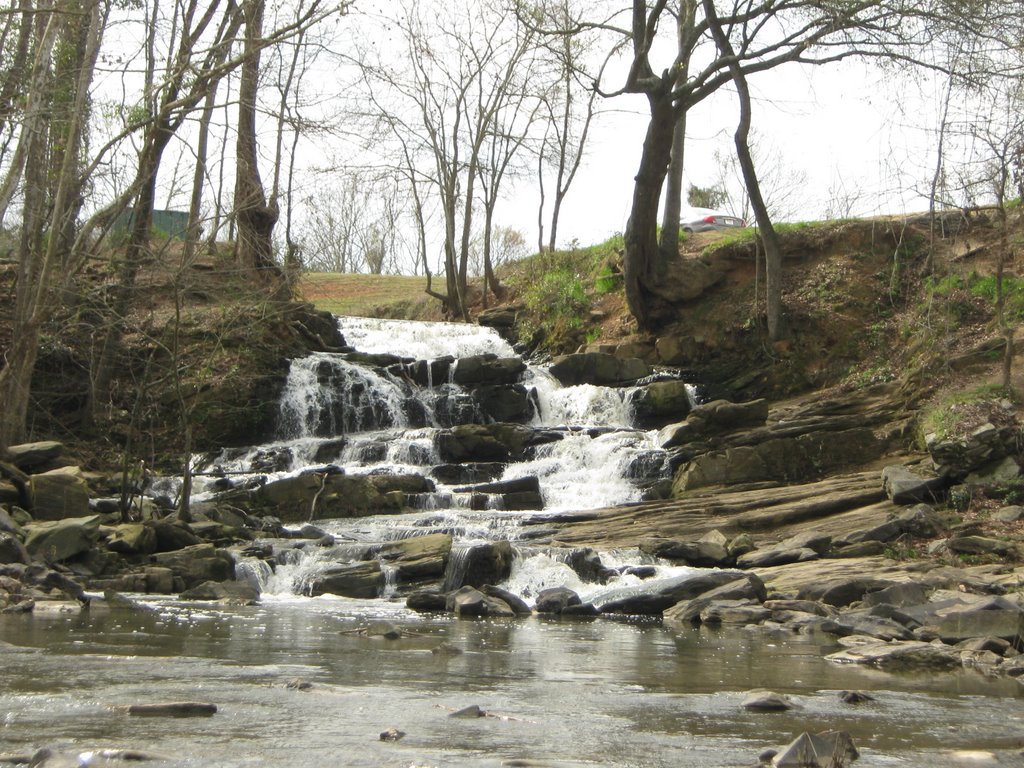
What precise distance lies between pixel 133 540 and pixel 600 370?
39.0 feet

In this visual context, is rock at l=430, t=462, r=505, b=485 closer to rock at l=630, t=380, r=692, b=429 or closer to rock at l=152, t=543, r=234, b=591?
rock at l=630, t=380, r=692, b=429

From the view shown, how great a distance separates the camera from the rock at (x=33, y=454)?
1540 centimetres

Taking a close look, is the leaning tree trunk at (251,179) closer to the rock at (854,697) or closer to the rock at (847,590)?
the rock at (847,590)

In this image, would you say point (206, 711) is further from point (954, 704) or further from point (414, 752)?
point (954, 704)

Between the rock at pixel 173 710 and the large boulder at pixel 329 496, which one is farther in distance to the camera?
Result: the large boulder at pixel 329 496

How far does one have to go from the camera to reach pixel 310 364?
22.8 m

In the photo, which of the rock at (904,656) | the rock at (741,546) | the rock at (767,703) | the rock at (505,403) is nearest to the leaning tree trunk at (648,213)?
the rock at (505,403)

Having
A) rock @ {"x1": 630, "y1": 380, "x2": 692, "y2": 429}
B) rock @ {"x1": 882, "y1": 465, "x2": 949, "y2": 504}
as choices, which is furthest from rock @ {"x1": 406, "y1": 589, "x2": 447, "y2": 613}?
rock @ {"x1": 630, "y1": 380, "x2": 692, "y2": 429}

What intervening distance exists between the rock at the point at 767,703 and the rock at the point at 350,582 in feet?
23.7

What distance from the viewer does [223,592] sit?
1171 centimetres

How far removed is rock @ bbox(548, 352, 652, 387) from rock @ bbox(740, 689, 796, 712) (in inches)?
654

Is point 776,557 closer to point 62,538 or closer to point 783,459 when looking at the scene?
point 783,459

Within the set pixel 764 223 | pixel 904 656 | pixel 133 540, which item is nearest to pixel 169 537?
pixel 133 540

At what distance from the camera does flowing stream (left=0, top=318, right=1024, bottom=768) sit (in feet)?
14.8
